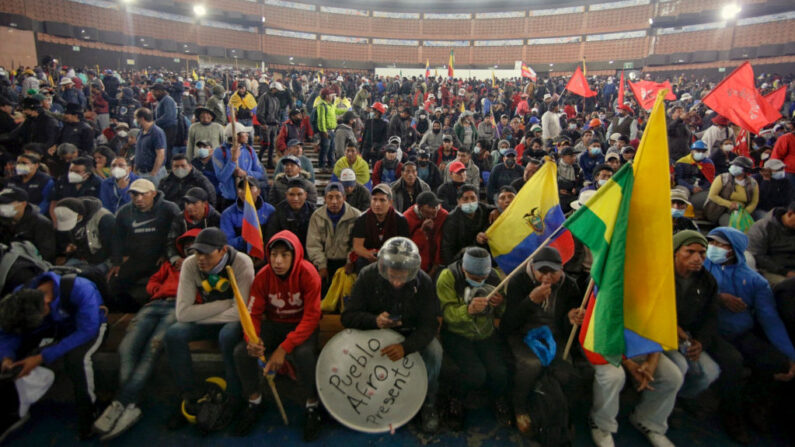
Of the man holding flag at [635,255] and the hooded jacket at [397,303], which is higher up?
the man holding flag at [635,255]

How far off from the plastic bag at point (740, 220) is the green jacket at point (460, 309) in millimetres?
4704

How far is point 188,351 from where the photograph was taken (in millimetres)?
3439

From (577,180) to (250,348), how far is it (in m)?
6.21

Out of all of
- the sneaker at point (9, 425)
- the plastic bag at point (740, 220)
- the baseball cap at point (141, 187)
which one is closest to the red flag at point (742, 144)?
the plastic bag at point (740, 220)

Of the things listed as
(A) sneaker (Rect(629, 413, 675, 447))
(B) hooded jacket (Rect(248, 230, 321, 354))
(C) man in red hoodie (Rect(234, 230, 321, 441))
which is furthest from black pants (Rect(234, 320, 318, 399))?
(A) sneaker (Rect(629, 413, 675, 447))

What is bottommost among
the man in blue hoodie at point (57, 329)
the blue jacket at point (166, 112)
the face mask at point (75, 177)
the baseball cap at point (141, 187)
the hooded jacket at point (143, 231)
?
the man in blue hoodie at point (57, 329)

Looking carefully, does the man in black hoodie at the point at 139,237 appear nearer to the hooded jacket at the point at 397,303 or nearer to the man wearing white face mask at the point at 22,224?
the man wearing white face mask at the point at 22,224

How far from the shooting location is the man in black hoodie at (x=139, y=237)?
170 inches

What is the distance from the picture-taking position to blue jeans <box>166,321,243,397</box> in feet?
11.1

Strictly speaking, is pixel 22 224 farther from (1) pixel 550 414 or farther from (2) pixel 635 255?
(2) pixel 635 255

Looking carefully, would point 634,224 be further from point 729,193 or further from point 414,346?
point 729,193

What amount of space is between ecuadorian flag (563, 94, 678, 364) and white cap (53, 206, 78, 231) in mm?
5370

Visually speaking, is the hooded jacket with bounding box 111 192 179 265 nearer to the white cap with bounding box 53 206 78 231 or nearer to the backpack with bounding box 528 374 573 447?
the white cap with bounding box 53 206 78 231

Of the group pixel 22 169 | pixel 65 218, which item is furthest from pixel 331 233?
pixel 22 169
